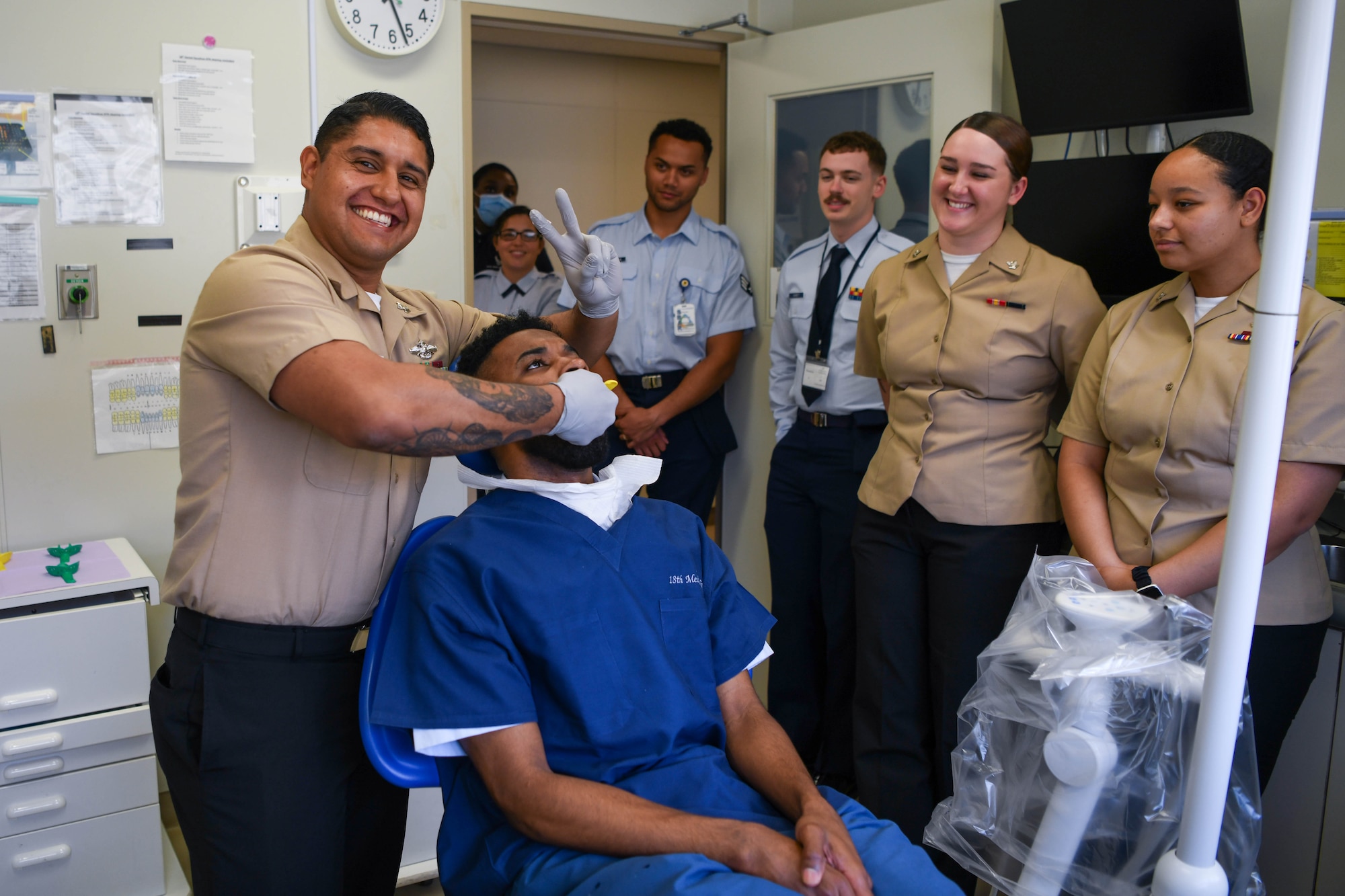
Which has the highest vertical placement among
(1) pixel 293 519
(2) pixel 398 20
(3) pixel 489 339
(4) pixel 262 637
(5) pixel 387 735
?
(2) pixel 398 20

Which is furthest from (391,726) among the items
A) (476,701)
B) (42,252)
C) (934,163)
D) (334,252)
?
(934,163)

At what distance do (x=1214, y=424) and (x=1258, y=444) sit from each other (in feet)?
3.26

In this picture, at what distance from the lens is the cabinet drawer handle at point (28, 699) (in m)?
2.11

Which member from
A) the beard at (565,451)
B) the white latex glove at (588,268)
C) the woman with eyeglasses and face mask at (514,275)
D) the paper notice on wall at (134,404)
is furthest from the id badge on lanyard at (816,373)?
the paper notice on wall at (134,404)

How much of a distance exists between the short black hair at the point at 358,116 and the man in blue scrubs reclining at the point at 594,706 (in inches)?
14.8

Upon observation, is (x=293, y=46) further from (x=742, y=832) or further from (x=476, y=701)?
(x=742, y=832)

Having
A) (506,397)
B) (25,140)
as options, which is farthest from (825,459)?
(25,140)

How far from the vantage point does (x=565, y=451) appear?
1565 mm

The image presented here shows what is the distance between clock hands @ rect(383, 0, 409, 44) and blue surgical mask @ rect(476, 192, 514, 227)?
1533 millimetres

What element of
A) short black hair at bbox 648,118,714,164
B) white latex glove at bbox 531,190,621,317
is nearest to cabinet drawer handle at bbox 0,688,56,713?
white latex glove at bbox 531,190,621,317

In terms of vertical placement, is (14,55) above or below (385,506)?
A: above

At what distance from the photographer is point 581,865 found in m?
1.29

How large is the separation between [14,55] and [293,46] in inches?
25.4

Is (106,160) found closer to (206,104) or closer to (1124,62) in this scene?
(206,104)
